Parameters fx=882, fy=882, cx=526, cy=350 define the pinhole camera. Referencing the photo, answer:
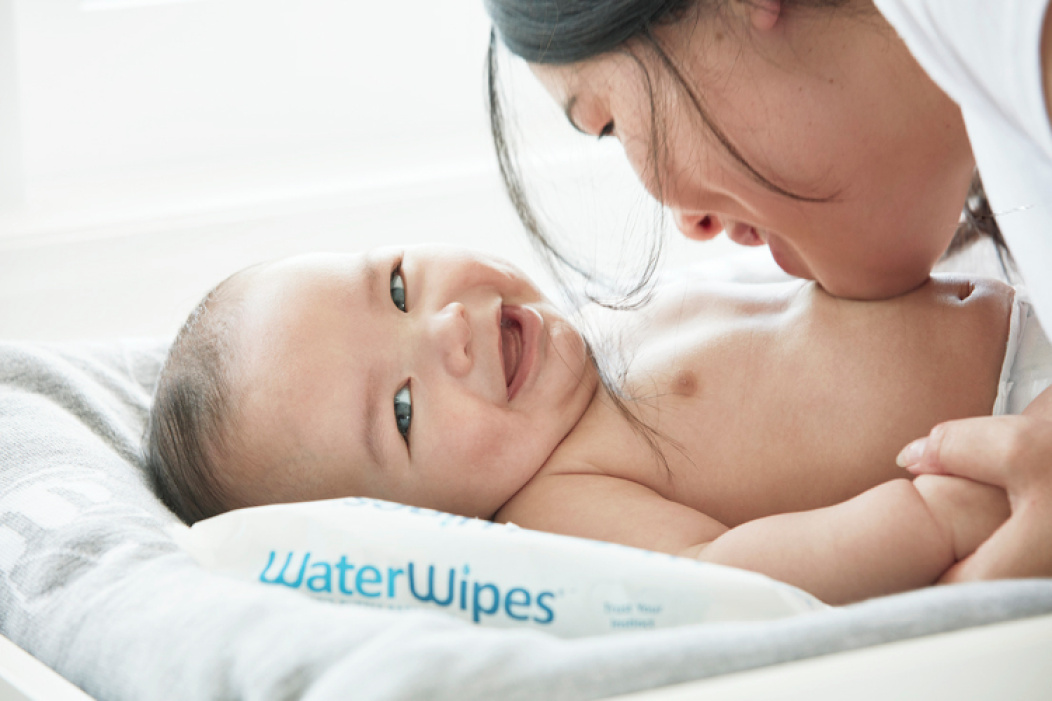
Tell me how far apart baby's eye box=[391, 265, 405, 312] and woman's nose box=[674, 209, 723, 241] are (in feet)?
1.04

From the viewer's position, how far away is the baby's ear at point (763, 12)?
73 cm

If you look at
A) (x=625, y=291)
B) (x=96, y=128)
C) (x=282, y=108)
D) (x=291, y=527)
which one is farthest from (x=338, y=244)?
(x=291, y=527)

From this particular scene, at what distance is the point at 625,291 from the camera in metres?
1.12

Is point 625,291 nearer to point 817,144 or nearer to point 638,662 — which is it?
point 817,144

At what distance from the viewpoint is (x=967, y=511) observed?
672 millimetres

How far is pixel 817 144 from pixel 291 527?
56cm

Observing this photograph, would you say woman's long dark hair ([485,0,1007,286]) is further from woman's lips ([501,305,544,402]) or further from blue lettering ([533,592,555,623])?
blue lettering ([533,592,555,623])

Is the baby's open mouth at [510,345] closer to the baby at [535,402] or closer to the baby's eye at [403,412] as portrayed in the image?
the baby at [535,402]

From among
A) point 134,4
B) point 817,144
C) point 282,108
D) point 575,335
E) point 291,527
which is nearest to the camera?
point 291,527

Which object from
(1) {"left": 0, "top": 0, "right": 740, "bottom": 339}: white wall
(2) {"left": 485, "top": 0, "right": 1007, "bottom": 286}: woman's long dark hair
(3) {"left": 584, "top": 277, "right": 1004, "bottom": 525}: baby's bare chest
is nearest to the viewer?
(2) {"left": 485, "top": 0, "right": 1007, "bottom": 286}: woman's long dark hair

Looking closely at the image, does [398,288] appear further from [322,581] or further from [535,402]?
[322,581]

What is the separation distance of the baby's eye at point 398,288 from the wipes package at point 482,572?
1.10 feet

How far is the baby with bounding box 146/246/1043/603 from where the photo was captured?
2.87 feet

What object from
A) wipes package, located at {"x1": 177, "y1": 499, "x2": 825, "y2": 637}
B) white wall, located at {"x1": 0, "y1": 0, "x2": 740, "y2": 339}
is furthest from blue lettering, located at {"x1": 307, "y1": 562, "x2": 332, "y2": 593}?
white wall, located at {"x1": 0, "y1": 0, "x2": 740, "y2": 339}
